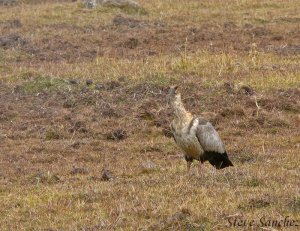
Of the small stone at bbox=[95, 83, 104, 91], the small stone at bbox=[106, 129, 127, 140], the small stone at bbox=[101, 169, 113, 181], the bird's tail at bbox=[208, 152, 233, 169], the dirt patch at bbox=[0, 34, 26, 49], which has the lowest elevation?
the dirt patch at bbox=[0, 34, 26, 49]

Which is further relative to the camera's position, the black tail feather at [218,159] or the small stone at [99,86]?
the small stone at [99,86]

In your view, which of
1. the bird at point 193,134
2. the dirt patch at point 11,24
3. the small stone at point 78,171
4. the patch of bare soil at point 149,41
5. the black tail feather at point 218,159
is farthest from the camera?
the dirt patch at point 11,24

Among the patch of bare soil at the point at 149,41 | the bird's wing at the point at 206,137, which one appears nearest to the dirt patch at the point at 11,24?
the patch of bare soil at the point at 149,41

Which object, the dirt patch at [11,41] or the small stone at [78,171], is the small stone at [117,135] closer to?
the small stone at [78,171]

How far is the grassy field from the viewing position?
8.19 metres

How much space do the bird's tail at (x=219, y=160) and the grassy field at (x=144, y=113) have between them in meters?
0.11

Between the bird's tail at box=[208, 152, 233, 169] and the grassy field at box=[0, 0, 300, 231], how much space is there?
0.36ft

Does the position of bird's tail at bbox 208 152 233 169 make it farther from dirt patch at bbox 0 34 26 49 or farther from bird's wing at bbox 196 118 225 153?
dirt patch at bbox 0 34 26 49

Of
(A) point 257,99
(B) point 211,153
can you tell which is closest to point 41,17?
(A) point 257,99

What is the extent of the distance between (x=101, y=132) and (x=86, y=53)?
6.85 m

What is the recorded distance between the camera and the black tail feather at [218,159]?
32.2ft

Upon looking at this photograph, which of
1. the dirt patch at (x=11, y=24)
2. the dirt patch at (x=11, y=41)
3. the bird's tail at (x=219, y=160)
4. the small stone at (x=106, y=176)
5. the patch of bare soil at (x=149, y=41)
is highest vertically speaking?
the bird's tail at (x=219, y=160)

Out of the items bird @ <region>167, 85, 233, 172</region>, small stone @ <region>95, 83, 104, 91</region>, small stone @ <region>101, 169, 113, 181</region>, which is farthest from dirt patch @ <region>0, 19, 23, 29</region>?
bird @ <region>167, 85, 233, 172</region>

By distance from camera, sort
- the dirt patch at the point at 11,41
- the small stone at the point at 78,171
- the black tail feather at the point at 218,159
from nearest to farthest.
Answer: the black tail feather at the point at 218,159 < the small stone at the point at 78,171 < the dirt patch at the point at 11,41
